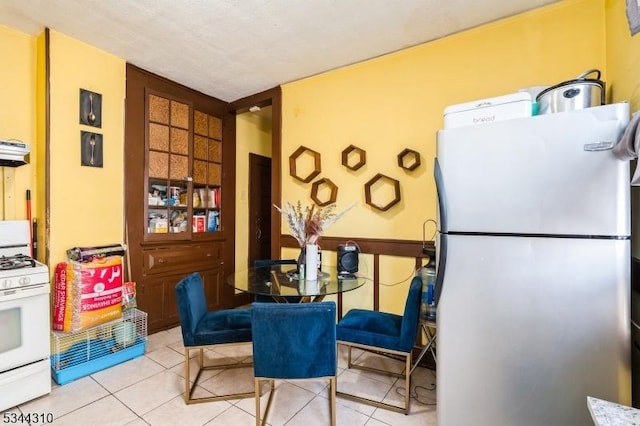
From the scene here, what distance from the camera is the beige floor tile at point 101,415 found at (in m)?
1.75

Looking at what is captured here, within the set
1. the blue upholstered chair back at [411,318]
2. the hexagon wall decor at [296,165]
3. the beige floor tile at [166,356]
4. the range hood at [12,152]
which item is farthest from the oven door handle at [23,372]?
the hexagon wall decor at [296,165]

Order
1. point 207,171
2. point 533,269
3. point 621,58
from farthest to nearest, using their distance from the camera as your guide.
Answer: point 207,171 < point 621,58 < point 533,269

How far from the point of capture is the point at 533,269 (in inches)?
50.8

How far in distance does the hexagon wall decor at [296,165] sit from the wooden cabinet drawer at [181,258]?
139 centimetres

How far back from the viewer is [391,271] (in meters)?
2.66

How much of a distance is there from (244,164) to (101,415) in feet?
9.85

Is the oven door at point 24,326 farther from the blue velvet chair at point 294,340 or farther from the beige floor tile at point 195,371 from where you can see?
the blue velvet chair at point 294,340

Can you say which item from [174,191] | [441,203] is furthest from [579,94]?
[174,191]

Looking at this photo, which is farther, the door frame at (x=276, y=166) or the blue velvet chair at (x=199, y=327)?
the door frame at (x=276, y=166)

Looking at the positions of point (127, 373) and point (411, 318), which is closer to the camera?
point (411, 318)

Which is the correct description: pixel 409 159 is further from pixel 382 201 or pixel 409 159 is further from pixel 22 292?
pixel 22 292

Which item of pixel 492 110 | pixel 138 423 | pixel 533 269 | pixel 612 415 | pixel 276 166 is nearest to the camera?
pixel 612 415

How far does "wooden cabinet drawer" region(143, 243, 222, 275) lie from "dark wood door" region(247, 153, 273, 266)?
0.67 meters

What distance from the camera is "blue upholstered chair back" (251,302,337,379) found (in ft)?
4.98
